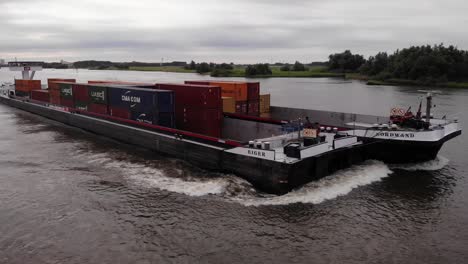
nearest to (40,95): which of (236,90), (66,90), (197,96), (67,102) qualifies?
(67,102)

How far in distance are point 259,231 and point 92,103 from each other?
775 inches

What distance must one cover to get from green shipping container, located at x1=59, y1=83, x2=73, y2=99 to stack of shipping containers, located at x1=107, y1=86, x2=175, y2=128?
809cm

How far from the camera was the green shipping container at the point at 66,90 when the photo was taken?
99.7 ft

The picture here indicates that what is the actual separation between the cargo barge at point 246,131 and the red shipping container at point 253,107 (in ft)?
0.23

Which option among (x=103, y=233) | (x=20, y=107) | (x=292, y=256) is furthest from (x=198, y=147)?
(x=20, y=107)

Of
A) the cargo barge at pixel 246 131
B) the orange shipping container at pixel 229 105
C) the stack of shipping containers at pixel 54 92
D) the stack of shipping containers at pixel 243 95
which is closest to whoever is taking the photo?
the cargo barge at pixel 246 131

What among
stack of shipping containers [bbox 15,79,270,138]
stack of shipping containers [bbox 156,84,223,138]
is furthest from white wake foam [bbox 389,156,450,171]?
stack of shipping containers [bbox 15,79,270,138]

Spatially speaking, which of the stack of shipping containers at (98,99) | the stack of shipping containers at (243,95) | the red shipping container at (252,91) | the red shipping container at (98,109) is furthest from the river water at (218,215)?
the red shipping container at (252,91)

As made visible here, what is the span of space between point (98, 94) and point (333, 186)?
711 inches

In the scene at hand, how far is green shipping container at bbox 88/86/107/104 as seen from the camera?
25641 mm

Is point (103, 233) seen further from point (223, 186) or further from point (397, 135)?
point (397, 135)

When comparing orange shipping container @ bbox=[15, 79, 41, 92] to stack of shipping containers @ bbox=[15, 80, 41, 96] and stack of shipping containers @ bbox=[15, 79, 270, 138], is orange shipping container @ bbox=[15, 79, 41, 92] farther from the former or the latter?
stack of shipping containers @ bbox=[15, 79, 270, 138]

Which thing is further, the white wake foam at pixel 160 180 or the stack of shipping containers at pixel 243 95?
the stack of shipping containers at pixel 243 95

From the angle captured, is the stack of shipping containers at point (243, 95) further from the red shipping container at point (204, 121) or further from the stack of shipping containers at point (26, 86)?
the stack of shipping containers at point (26, 86)
